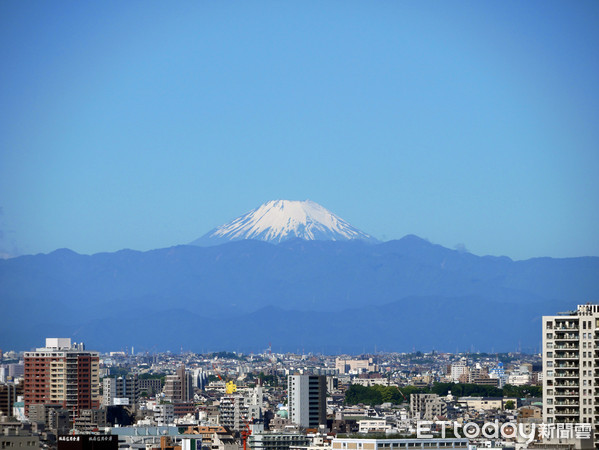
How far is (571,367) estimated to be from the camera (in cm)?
5100

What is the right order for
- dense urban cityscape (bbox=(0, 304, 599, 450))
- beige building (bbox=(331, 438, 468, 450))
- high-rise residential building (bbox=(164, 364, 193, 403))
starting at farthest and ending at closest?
high-rise residential building (bbox=(164, 364, 193, 403)) → beige building (bbox=(331, 438, 468, 450)) → dense urban cityscape (bbox=(0, 304, 599, 450))

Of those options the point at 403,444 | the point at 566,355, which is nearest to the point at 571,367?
the point at 566,355

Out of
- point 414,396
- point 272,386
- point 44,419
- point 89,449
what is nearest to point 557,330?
point 89,449

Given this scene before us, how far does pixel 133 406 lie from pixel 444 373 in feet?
305

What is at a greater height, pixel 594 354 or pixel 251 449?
pixel 594 354

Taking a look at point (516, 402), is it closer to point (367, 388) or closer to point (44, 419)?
point (367, 388)

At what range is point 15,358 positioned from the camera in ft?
582

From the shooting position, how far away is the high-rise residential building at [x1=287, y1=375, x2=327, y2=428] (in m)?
96.8

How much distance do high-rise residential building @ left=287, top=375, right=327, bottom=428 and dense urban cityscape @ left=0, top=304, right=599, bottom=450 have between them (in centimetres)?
9

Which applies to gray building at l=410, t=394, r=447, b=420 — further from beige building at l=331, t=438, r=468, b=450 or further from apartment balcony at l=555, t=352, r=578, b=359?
apartment balcony at l=555, t=352, r=578, b=359

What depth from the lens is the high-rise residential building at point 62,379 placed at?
99250 mm

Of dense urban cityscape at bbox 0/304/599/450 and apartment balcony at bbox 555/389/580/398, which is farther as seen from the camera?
apartment balcony at bbox 555/389/580/398

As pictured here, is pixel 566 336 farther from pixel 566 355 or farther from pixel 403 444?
pixel 403 444

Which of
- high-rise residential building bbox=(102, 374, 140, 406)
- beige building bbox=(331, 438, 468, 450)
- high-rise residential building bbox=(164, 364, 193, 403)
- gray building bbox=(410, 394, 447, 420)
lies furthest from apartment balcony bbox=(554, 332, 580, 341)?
high-rise residential building bbox=(164, 364, 193, 403)
